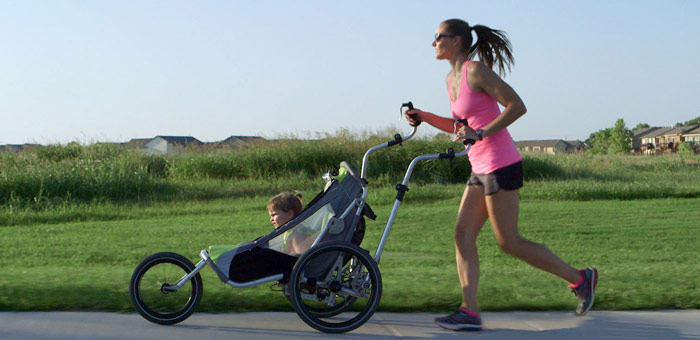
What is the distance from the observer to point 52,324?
4070 millimetres

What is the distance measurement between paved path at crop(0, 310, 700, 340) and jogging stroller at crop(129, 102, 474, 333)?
0.12 meters

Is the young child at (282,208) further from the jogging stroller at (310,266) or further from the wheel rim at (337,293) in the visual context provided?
the wheel rim at (337,293)

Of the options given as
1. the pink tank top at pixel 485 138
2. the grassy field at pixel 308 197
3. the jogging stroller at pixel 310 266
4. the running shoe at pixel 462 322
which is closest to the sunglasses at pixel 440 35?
the pink tank top at pixel 485 138

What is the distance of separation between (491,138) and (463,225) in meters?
0.55

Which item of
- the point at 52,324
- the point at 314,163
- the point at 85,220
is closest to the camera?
the point at 52,324

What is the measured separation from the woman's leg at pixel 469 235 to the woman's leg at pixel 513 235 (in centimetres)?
8

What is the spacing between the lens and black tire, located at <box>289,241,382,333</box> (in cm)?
411

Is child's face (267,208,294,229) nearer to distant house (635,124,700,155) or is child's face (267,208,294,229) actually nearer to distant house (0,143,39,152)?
distant house (0,143,39,152)

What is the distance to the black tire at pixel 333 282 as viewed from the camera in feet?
13.5

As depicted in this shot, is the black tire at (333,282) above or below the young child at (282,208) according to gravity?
below

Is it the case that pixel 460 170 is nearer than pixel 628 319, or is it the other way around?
pixel 628 319

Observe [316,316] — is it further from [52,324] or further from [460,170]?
[460,170]

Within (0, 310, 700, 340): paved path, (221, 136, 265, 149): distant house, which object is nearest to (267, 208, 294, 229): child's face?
(0, 310, 700, 340): paved path

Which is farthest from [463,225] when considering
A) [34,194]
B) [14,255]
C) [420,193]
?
[34,194]
